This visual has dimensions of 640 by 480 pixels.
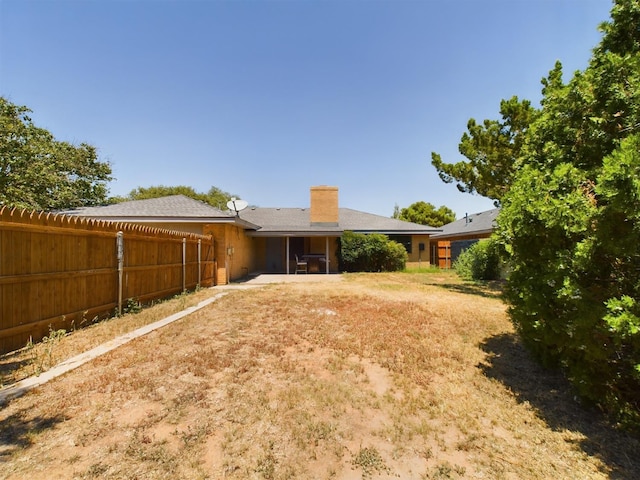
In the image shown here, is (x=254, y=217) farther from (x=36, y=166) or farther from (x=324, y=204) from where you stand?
(x=36, y=166)

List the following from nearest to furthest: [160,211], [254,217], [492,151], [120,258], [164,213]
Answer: [120,258], [492,151], [164,213], [160,211], [254,217]

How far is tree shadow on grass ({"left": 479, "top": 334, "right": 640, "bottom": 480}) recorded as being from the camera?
7.83 ft

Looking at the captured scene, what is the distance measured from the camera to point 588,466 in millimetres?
2270

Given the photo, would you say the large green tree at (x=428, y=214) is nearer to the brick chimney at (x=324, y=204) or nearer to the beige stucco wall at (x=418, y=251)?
the beige stucco wall at (x=418, y=251)

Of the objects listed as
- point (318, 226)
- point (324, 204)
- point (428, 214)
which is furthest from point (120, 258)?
point (428, 214)

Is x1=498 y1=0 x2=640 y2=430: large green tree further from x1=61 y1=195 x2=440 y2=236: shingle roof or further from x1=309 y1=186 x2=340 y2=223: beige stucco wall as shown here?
x1=309 y1=186 x2=340 y2=223: beige stucco wall

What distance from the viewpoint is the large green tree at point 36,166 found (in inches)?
699

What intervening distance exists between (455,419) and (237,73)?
13.5 m

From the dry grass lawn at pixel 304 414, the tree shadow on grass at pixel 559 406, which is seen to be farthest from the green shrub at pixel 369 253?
the tree shadow on grass at pixel 559 406

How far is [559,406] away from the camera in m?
3.19

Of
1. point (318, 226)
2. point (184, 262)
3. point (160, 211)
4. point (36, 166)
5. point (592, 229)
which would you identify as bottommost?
point (184, 262)

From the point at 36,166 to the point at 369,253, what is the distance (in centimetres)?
2263

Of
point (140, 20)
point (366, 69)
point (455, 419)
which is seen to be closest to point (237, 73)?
point (140, 20)

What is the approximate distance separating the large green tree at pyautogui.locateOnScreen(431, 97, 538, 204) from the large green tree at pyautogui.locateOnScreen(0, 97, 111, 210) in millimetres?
24582
